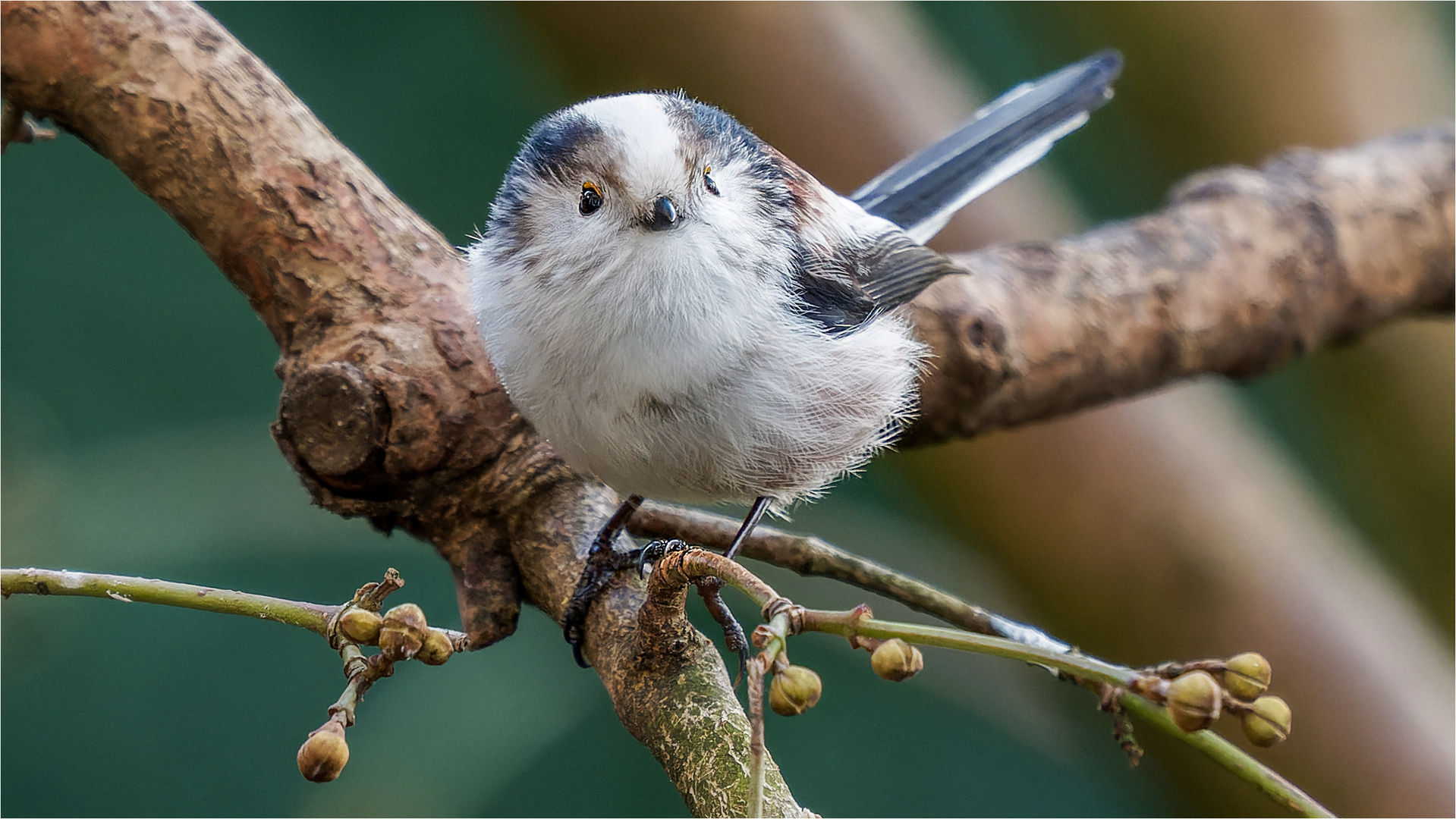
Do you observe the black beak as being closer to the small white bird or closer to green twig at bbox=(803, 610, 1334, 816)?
the small white bird

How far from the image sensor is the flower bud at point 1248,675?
66cm

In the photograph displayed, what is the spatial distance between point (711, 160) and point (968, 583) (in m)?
1.74

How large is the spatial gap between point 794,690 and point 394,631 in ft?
0.87

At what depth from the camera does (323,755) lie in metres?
0.70

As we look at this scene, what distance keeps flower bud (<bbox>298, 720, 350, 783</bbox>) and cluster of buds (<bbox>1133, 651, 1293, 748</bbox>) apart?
0.50 metres

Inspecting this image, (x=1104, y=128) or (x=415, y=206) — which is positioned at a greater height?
(x=1104, y=128)

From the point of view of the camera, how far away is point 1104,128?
10.8 ft

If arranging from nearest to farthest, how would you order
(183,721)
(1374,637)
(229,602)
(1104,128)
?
(229,602) < (183,721) < (1374,637) < (1104,128)

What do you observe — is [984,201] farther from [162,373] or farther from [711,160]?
[162,373]

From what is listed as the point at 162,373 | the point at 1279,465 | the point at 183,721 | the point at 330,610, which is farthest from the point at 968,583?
the point at 330,610

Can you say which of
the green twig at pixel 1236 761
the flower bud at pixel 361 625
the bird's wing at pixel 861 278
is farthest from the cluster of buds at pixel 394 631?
the bird's wing at pixel 861 278

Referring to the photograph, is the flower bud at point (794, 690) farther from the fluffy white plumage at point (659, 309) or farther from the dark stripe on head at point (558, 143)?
the dark stripe on head at point (558, 143)

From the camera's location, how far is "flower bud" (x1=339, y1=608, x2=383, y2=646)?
0.70 m

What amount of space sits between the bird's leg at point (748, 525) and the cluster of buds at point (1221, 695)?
0.65 m
